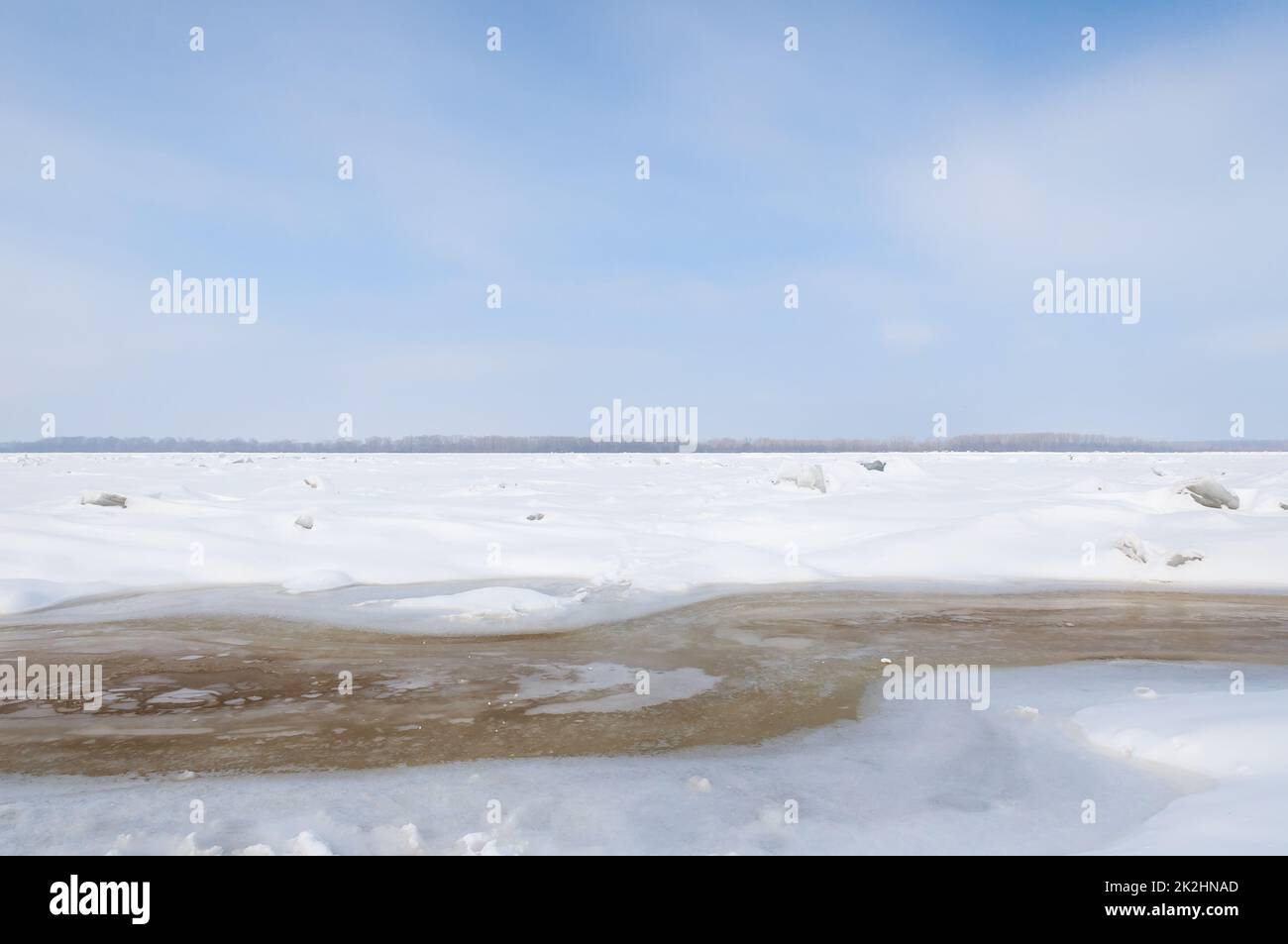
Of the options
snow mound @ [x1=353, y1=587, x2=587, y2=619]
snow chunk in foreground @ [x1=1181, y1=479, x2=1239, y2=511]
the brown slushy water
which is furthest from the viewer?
snow chunk in foreground @ [x1=1181, y1=479, x2=1239, y2=511]

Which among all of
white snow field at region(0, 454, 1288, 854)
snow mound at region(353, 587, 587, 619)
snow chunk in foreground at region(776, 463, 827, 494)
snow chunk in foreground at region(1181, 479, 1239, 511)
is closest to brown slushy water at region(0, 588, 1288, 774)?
white snow field at region(0, 454, 1288, 854)

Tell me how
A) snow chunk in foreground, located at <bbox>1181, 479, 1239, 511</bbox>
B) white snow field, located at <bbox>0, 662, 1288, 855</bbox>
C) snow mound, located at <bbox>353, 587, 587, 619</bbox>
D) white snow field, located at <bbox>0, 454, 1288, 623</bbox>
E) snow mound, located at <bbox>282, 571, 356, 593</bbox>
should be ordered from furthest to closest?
snow chunk in foreground, located at <bbox>1181, 479, 1239, 511</bbox>
white snow field, located at <bbox>0, 454, 1288, 623</bbox>
snow mound, located at <bbox>282, 571, 356, 593</bbox>
snow mound, located at <bbox>353, 587, 587, 619</bbox>
white snow field, located at <bbox>0, 662, 1288, 855</bbox>

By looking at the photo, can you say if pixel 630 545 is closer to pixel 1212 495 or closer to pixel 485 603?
pixel 485 603

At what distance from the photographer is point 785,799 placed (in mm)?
3443

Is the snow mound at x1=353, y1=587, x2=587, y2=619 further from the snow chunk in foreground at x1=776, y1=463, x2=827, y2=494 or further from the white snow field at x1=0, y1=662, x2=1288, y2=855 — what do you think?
the snow chunk in foreground at x1=776, y1=463, x2=827, y2=494

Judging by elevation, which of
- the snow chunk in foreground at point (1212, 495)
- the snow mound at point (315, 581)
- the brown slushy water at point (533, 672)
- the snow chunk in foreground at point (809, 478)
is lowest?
the brown slushy water at point (533, 672)

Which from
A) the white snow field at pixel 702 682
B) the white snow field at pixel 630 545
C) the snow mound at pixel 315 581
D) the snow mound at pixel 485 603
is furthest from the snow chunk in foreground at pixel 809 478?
the snow mound at pixel 315 581

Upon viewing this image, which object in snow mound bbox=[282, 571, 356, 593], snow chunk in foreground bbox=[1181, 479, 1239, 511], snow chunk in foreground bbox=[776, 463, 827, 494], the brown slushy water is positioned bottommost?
the brown slushy water

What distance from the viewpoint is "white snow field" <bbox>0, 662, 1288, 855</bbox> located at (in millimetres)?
3010

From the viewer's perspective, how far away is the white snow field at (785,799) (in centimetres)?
301

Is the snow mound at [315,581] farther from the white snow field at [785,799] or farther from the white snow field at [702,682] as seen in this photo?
the white snow field at [785,799]

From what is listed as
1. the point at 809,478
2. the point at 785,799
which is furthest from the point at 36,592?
the point at 809,478
